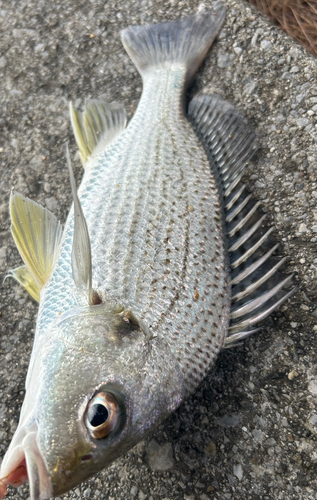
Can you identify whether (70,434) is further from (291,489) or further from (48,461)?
(291,489)

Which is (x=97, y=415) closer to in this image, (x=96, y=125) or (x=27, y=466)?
(x=27, y=466)

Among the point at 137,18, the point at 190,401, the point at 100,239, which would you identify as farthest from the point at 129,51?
the point at 190,401

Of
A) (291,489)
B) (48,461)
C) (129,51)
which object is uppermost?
(129,51)

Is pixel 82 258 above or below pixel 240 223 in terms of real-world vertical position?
below

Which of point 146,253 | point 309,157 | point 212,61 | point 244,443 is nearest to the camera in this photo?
point 146,253

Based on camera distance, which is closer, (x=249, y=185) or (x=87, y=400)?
(x=87, y=400)

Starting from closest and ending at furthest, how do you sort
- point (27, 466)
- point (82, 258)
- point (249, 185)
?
point (27, 466) → point (82, 258) → point (249, 185)

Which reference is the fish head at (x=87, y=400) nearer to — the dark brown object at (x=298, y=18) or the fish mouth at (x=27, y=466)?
the fish mouth at (x=27, y=466)

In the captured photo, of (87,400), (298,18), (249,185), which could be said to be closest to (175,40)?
(298,18)
